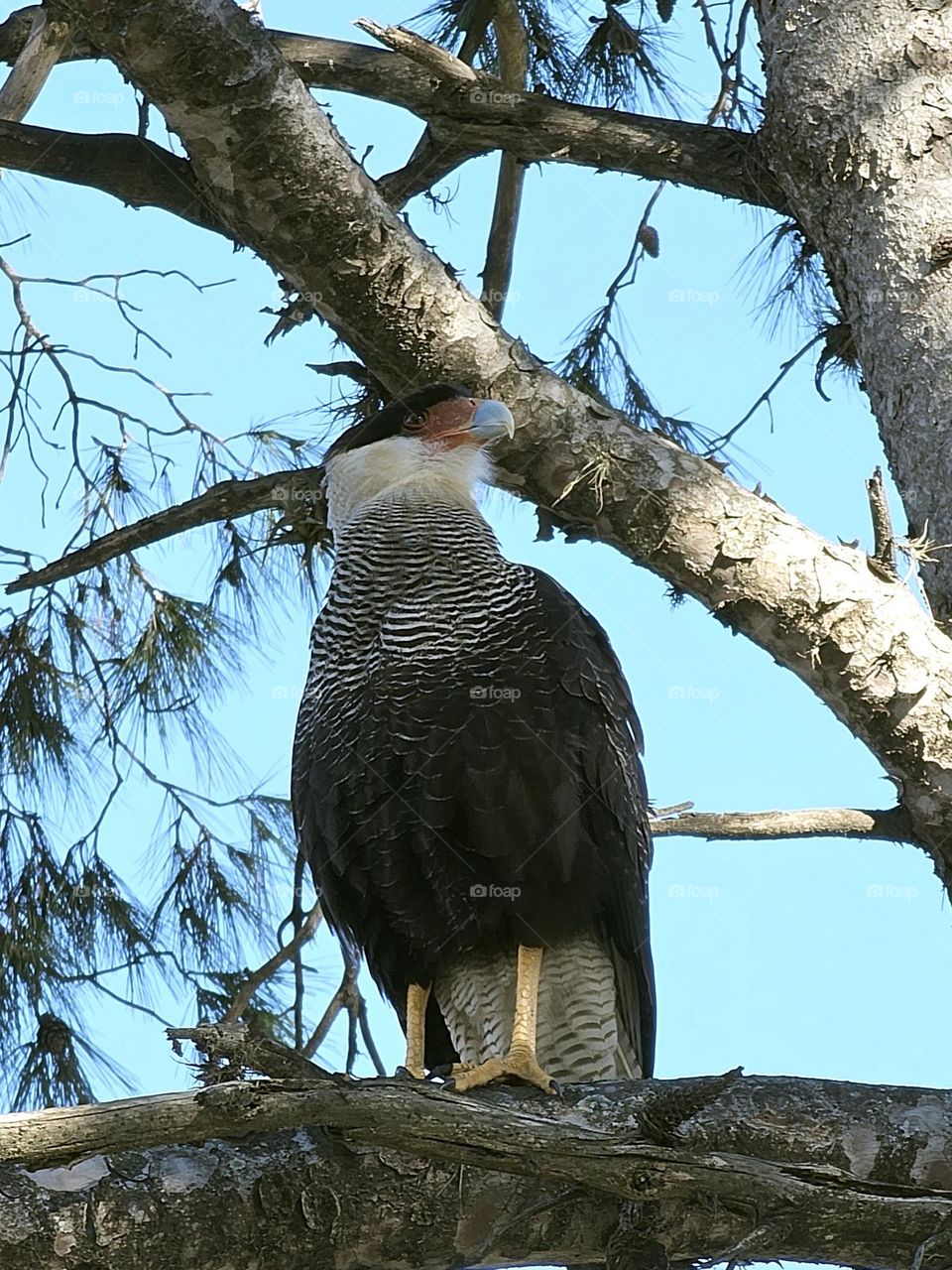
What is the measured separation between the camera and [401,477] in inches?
173

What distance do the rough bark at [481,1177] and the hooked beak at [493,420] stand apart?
1687 millimetres

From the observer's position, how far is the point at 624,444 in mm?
3885

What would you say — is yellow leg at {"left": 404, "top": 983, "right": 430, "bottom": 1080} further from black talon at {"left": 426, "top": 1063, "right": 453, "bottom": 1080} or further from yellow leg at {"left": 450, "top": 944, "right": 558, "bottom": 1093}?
yellow leg at {"left": 450, "top": 944, "right": 558, "bottom": 1093}

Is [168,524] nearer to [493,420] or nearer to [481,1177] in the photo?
[493,420]

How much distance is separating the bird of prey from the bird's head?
0.08 meters

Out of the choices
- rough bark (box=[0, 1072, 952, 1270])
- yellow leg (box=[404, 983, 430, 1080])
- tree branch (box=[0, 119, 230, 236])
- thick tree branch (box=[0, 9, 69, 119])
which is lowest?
rough bark (box=[0, 1072, 952, 1270])

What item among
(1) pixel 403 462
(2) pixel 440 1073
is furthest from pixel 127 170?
(2) pixel 440 1073

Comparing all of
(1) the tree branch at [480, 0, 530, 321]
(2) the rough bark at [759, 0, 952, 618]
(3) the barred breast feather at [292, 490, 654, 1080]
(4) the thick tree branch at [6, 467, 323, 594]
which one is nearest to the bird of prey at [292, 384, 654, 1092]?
(3) the barred breast feather at [292, 490, 654, 1080]

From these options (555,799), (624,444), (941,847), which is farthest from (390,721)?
(941,847)

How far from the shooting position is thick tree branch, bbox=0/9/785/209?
4332 mm

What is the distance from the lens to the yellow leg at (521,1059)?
3262mm

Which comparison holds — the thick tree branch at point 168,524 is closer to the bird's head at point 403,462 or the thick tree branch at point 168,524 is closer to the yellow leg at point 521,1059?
the bird's head at point 403,462

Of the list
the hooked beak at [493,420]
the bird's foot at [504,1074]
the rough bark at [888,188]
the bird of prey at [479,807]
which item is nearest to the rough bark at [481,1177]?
the bird's foot at [504,1074]

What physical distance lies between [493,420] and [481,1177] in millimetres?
1910
